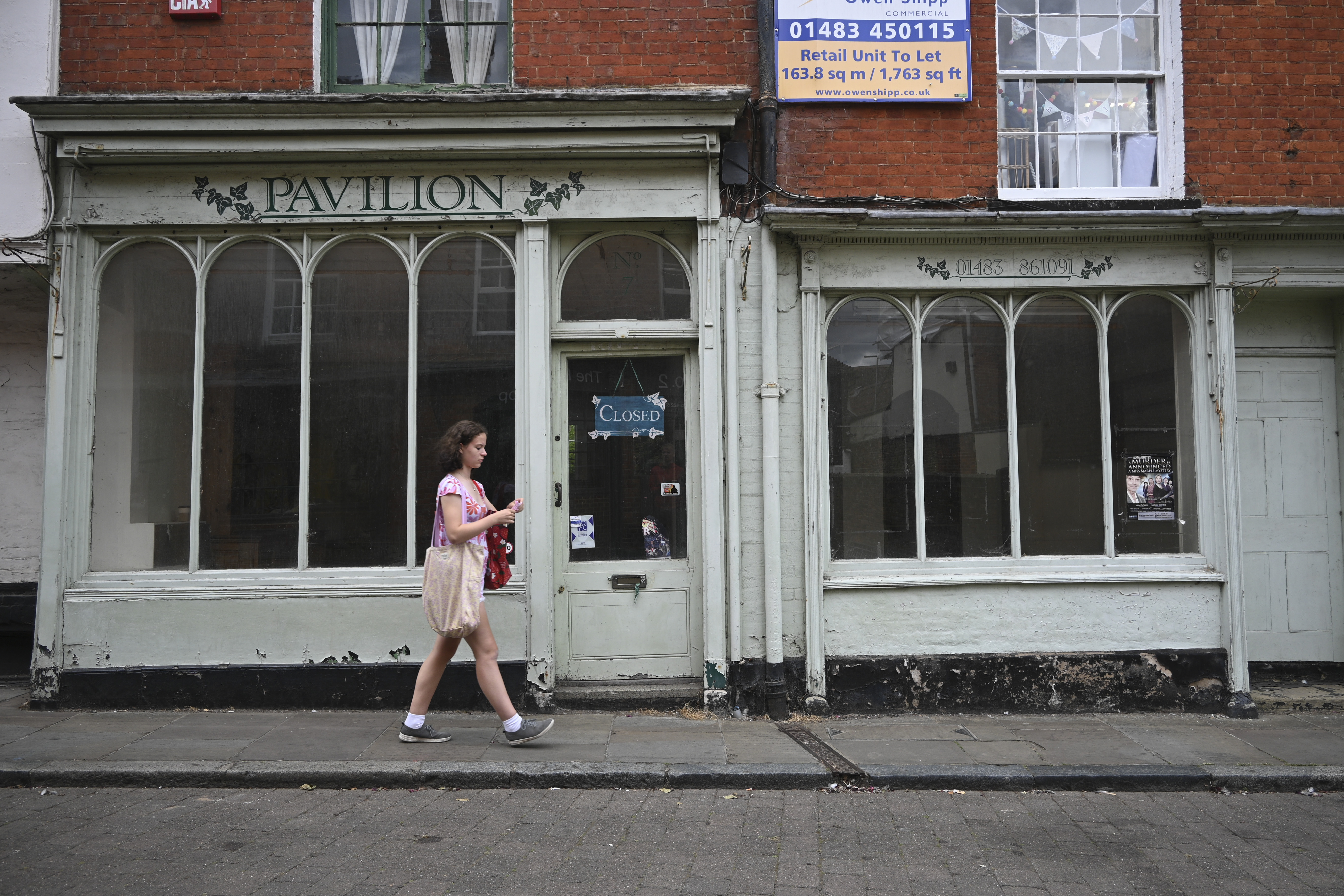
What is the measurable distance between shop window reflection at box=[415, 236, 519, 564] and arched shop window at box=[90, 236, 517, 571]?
1 centimetres

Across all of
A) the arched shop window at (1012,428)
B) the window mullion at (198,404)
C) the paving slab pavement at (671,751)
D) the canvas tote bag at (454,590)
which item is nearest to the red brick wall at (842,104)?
the arched shop window at (1012,428)

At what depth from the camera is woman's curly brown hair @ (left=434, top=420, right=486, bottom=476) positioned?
5.72 m

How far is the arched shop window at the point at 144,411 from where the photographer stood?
22.7 feet

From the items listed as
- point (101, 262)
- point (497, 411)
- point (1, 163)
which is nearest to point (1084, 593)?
point (497, 411)

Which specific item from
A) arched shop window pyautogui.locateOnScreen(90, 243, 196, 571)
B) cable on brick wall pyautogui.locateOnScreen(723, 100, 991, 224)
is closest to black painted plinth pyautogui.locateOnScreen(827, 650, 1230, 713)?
cable on brick wall pyautogui.locateOnScreen(723, 100, 991, 224)

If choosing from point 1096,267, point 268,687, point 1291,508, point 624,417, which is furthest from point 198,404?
point 1291,508

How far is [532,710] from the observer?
666cm

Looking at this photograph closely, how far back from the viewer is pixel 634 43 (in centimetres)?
698

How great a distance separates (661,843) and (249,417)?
4711mm

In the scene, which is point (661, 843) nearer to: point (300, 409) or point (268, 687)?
point (268, 687)

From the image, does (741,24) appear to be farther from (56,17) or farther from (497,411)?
(56,17)

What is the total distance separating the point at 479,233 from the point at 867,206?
305 centimetres

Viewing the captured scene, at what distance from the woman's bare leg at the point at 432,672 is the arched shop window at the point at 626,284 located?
259 centimetres

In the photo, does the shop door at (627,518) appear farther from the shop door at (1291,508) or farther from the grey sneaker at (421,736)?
the shop door at (1291,508)
